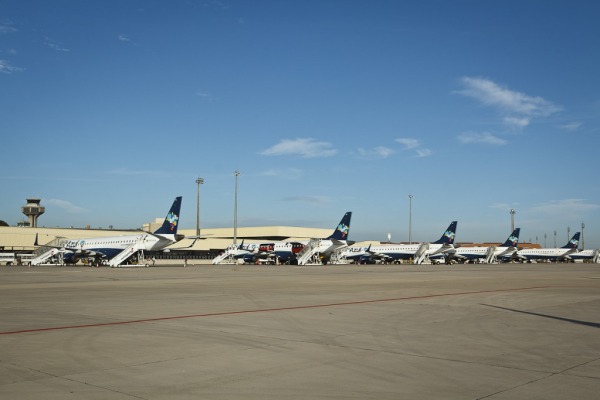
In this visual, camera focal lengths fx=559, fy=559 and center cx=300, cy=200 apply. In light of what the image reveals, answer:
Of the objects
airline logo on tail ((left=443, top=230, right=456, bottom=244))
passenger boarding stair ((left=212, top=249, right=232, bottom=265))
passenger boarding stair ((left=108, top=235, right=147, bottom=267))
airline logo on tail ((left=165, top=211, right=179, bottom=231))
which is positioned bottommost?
passenger boarding stair ((left=212, top=249, right=232, bottom=265))

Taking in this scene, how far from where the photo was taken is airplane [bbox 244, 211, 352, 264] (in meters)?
90.0

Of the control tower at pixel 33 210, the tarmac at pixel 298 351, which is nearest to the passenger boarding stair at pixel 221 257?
the control tower at pixel 33 210

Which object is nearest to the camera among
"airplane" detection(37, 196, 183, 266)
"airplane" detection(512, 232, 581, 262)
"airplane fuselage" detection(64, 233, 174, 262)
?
"airplane" detection(37, 196, 183, 266)

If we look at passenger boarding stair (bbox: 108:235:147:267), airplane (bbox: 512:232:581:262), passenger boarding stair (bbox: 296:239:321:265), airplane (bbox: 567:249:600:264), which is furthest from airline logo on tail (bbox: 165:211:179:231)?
airplane (bbox: 567:249:600:264)

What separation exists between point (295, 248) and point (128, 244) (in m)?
31.2

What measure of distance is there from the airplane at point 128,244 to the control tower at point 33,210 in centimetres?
6150

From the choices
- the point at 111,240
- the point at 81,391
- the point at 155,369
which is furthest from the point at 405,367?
the point at 111,240

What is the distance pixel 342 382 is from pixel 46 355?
5.51 metres

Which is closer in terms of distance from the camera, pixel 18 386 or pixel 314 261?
pixel 18 386

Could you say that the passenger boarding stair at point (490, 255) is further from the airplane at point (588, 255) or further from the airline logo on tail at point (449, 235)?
the airplane at point (588, 255)

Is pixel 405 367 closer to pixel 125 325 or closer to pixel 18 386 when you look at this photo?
pixel 18 386

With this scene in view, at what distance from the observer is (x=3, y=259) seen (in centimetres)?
8312

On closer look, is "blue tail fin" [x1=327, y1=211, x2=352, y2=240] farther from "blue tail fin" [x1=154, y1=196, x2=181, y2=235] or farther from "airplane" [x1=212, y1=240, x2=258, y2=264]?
"blue tail fin" [x1=154, y1=196, x2=181, y2=235]

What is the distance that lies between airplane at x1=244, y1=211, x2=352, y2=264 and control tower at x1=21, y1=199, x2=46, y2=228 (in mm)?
61667
